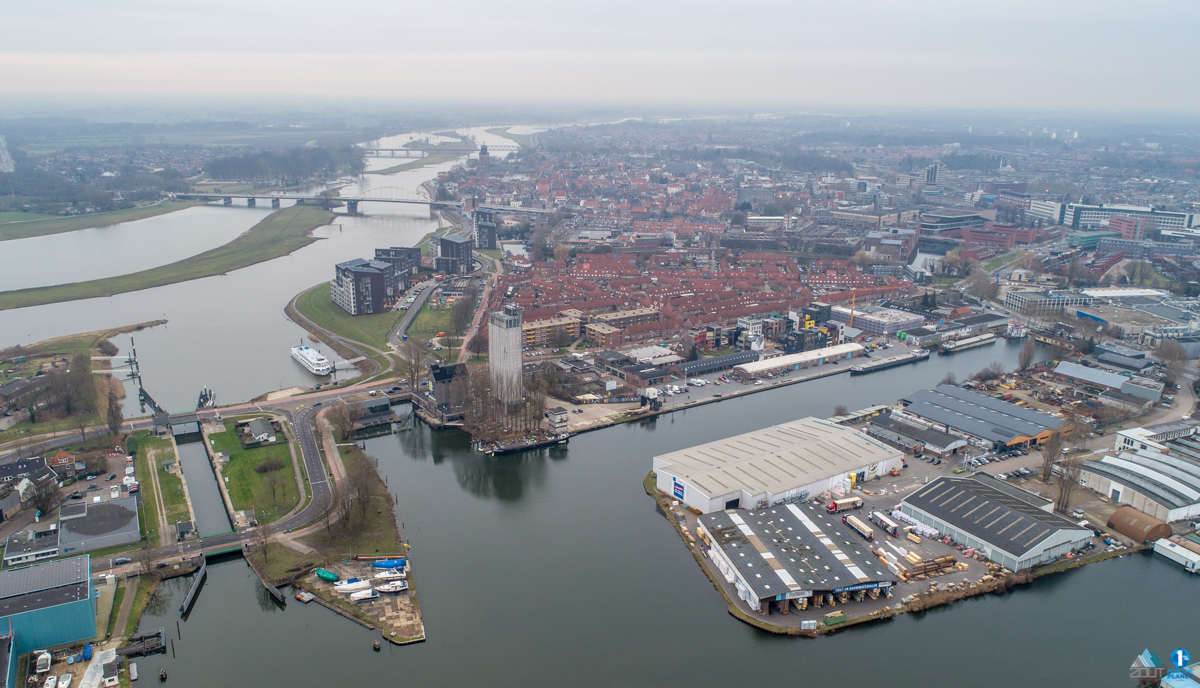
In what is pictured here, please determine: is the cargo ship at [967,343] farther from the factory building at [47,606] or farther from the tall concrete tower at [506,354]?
the factory building at [47,606]

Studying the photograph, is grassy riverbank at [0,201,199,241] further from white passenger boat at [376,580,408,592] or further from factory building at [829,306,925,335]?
factory building at [829,306,925,335]

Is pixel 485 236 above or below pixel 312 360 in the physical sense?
above

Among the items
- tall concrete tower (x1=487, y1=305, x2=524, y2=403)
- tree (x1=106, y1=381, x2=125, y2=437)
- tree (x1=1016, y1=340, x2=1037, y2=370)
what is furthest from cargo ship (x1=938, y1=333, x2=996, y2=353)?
tree (x1=106, y1=381, x2=125, y2=437)

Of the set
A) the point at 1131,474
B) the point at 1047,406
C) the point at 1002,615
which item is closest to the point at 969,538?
the point at 1002,615

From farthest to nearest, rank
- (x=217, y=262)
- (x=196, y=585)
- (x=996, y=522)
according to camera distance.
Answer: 1. (x=217, y=262)
2. (x=996, y=522)
3. (x=196, y=585)

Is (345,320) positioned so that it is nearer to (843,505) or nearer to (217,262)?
(217,262)

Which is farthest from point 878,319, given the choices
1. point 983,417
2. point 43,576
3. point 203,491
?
point 43,576

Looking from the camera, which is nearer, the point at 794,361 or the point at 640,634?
the point at 640,634
